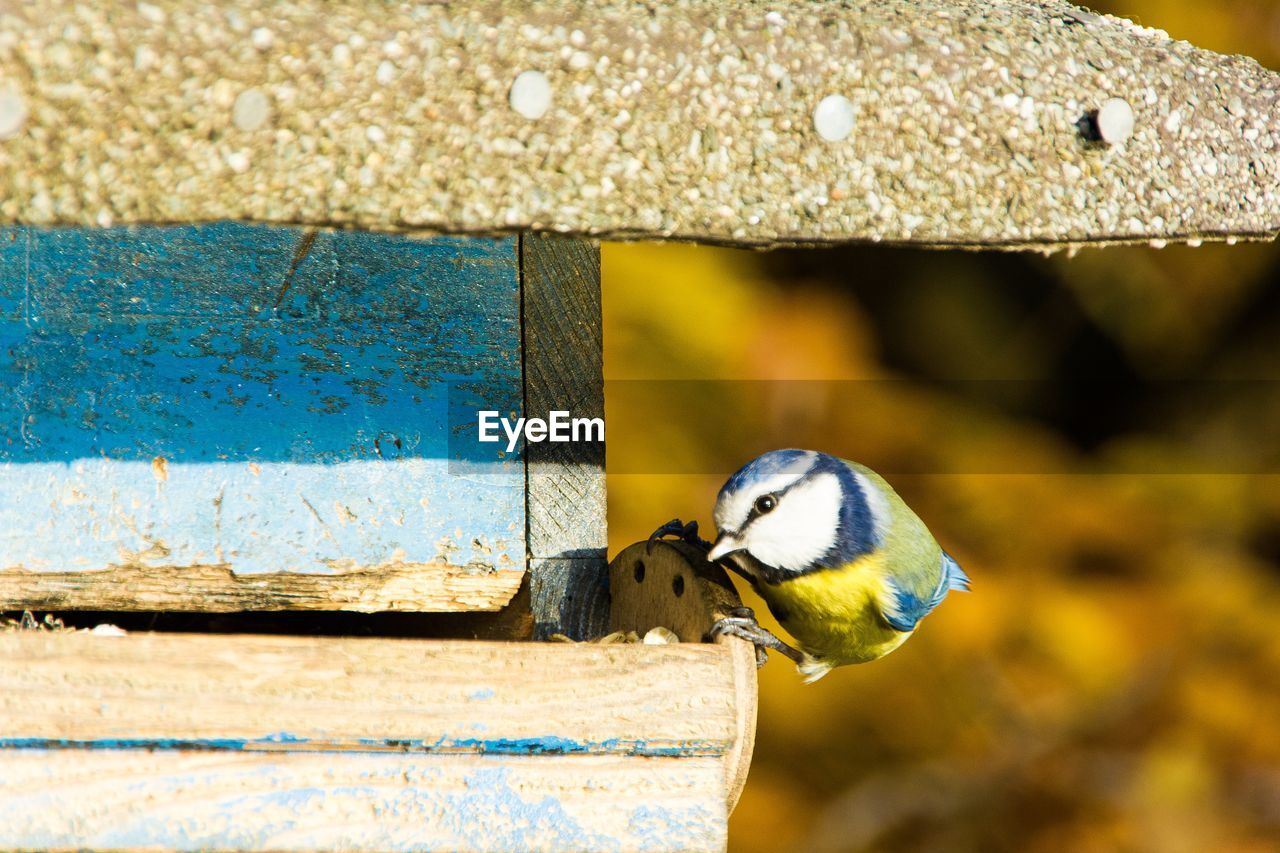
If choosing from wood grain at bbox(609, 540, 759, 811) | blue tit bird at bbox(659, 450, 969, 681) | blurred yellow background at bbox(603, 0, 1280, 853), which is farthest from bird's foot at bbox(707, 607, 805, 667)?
blurred yellow background at bbox(603, 0, 1280, 853)

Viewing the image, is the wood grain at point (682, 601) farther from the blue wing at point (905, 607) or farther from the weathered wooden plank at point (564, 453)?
the blue wing at point (905, 607)

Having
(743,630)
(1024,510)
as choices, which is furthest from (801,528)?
(1024,510)

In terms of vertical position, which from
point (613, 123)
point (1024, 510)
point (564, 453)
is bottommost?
point (1024, 510)

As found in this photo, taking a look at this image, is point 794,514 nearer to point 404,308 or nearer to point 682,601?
point 682,601

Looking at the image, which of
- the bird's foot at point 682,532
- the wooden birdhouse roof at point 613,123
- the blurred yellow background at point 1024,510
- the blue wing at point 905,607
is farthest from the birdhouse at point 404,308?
the blurred yellow background at point 1024,510

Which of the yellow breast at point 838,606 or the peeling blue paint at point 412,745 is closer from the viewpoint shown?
the peeling blue paint at point 412,745

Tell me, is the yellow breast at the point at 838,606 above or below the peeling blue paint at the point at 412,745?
below

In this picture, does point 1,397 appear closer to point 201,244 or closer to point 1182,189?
point 201,244

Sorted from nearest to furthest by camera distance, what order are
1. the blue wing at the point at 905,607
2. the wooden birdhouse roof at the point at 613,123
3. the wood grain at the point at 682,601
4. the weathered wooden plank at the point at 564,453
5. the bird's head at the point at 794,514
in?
the wooden birdhouse roof at the point at 613,123
the wood grain at the point at 682,601
the weathered wooden plank at the point at 564,453
the bird's head at the point at 794,514
the blue wing at the point at 905,607
